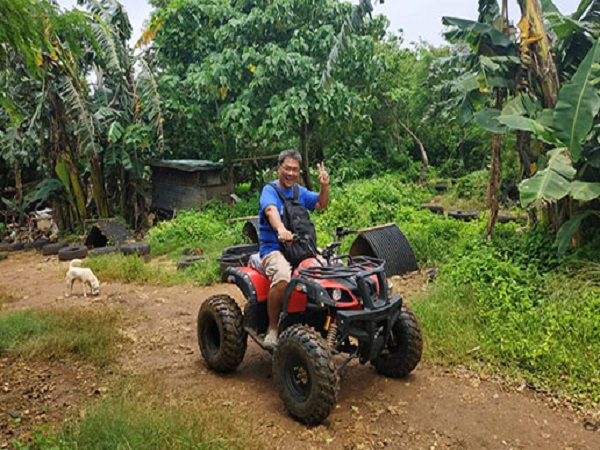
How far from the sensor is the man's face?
4.50 m

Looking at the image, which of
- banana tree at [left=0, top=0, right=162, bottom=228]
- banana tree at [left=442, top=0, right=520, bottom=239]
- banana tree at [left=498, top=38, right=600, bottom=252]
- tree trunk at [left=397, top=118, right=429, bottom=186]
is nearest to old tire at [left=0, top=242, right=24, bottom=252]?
banana tree at [left=0, top=0, right=162, bottom=228]

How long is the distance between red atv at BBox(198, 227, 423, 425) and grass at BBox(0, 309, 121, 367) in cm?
141

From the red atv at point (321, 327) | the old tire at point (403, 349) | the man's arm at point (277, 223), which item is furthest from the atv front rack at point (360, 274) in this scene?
the old tire at point (403, 349)

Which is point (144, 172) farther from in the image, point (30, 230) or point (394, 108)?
point (394, 108)

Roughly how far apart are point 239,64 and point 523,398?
11.3 m

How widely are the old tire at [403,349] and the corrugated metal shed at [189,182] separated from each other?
38.5 ft

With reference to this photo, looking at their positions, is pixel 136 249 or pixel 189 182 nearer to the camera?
pixel 136 249

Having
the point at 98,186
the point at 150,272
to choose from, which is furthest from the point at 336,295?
the point at 98,186

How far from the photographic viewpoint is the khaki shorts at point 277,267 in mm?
4324

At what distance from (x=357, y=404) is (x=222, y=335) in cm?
143

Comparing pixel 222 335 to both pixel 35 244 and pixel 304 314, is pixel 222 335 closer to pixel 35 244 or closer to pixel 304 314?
pixel 304 314

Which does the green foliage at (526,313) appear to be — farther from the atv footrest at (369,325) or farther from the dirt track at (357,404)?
the atv footrest at (369,325)

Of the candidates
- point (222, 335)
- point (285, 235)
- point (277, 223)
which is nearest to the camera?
point (285, 235)

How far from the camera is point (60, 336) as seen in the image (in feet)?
17.9
